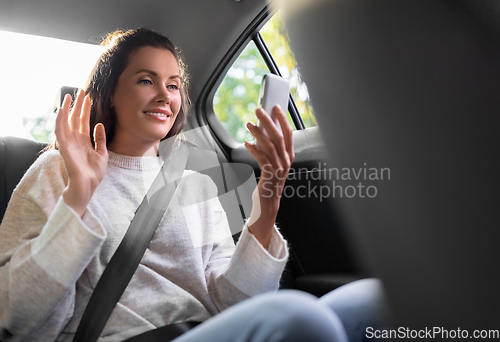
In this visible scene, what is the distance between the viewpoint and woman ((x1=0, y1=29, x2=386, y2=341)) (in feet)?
2.17

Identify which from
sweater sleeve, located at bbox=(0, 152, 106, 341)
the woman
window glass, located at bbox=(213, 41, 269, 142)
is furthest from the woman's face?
window glass, located at bbox=(213, 41, 269, 142)

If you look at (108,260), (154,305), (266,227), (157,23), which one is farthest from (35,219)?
(157,23)

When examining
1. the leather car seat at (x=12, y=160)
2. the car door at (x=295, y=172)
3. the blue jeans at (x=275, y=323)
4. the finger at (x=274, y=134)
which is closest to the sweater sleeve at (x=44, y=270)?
the blue jeans at (x=275, y=323)

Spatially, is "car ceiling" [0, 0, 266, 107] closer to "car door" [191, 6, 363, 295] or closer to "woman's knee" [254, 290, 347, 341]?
"car door" [191, 6, 363, 295]

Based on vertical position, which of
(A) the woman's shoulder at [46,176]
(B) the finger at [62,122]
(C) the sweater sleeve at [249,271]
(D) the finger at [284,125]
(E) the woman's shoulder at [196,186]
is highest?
(B) the finger at [62,122]

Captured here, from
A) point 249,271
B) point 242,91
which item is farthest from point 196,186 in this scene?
point 242,91

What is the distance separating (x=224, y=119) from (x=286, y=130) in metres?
1.18

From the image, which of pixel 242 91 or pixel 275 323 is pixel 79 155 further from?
pixel 242 91

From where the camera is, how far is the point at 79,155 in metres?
0.74

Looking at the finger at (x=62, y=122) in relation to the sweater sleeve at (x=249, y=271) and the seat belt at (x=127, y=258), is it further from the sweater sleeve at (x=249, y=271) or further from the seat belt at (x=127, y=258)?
the sweater sleeve at (x=249, y=271)

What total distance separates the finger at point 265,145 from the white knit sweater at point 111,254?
176mm

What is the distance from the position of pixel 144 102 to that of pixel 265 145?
42 cm

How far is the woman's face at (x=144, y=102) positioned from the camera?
3.35ft

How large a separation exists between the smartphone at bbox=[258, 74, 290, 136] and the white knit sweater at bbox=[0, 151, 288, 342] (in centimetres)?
27
